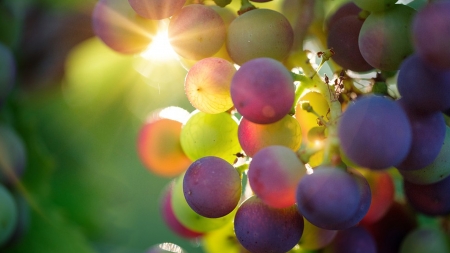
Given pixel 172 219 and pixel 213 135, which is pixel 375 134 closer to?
pixel 213 135

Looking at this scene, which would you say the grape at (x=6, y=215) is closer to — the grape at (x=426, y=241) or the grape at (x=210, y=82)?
the grape at (x=210, y=82)

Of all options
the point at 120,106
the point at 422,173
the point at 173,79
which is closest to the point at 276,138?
the point at 422,173

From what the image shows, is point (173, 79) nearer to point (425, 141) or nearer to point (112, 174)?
point (112, 174)

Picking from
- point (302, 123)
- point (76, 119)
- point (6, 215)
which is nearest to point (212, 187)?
point (302, 123)

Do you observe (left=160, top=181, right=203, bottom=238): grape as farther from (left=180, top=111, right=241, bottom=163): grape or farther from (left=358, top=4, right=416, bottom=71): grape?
(left=358, top=4, right=416, bottom=71): grape

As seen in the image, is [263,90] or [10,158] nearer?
[263,90]

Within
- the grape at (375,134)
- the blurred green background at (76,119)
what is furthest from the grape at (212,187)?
the blurred green background at (76,119)

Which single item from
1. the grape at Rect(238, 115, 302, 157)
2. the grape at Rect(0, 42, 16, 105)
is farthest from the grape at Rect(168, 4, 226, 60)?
the grape at Rect(0, 42, 16, 105)
